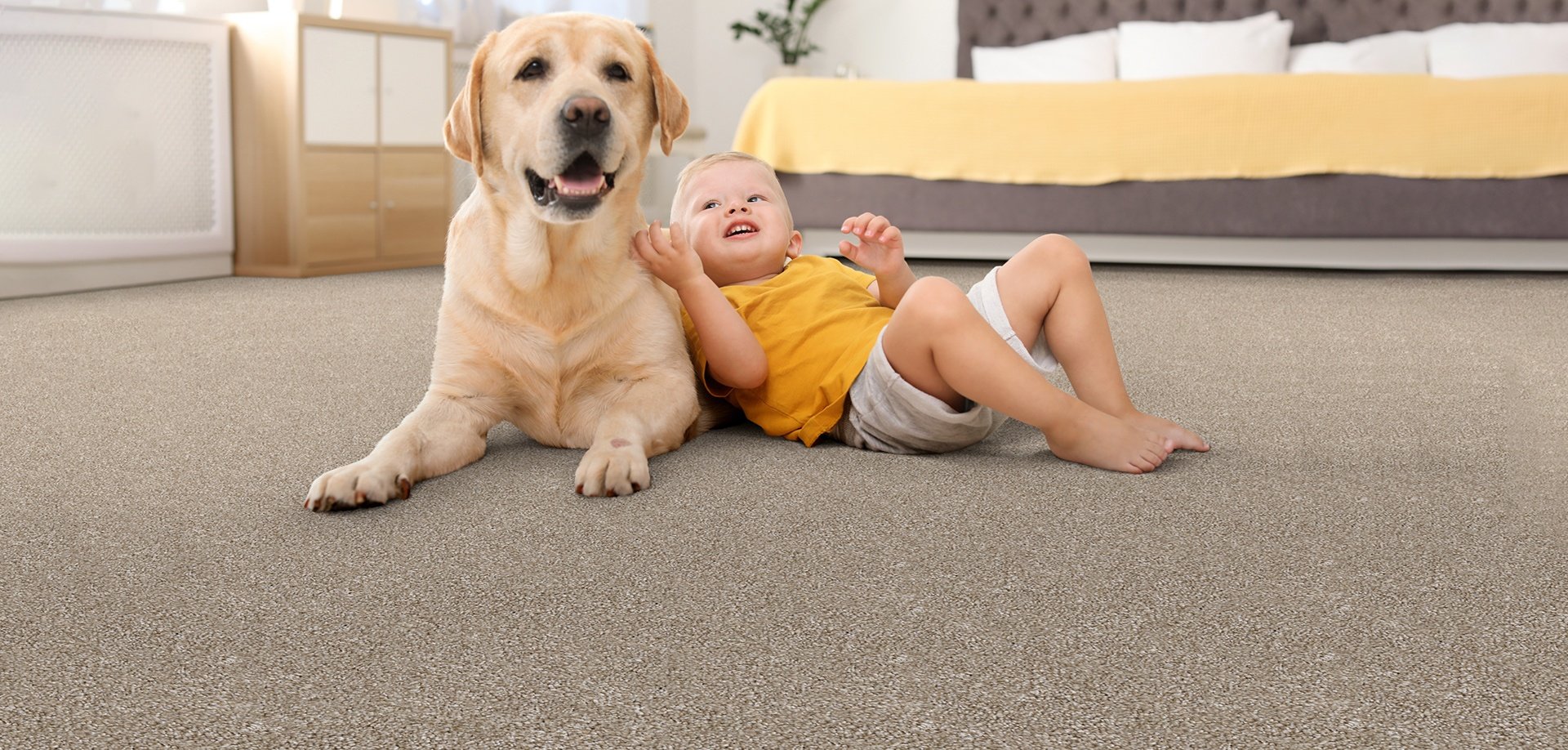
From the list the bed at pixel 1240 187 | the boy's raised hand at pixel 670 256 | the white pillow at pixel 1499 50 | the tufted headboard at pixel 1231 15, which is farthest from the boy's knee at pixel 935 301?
the tufted headboard at pixel 1231 15

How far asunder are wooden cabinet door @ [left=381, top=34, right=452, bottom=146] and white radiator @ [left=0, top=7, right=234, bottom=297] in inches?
19.0

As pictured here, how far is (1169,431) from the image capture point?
147 centimetres

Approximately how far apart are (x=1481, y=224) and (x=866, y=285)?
2637mm

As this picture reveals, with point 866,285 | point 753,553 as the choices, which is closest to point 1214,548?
point 753,553

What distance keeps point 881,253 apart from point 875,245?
2 centimetres

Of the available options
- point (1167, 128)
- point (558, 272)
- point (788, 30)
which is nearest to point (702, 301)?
point (558, 272)

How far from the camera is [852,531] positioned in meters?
1.14

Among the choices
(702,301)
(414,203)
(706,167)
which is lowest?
(414,203)

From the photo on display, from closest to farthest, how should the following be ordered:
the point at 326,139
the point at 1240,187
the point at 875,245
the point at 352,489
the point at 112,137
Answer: the point at 352,489 → the point at 875,245 → the point at 112,137 → the point at 1240,187 → the point at 326,139

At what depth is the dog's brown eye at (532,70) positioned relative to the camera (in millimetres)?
1333

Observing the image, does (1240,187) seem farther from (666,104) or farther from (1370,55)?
(666,104)

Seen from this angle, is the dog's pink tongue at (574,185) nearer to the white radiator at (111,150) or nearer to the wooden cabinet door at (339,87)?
the white radiator at (111,150)

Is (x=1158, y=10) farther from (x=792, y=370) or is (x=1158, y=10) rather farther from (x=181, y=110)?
(x=792, y=370)

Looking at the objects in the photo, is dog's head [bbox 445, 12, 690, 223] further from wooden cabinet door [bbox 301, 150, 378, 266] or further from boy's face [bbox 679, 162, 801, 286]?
wooden cabinet door [bbox 301, 150, 378, 266]
